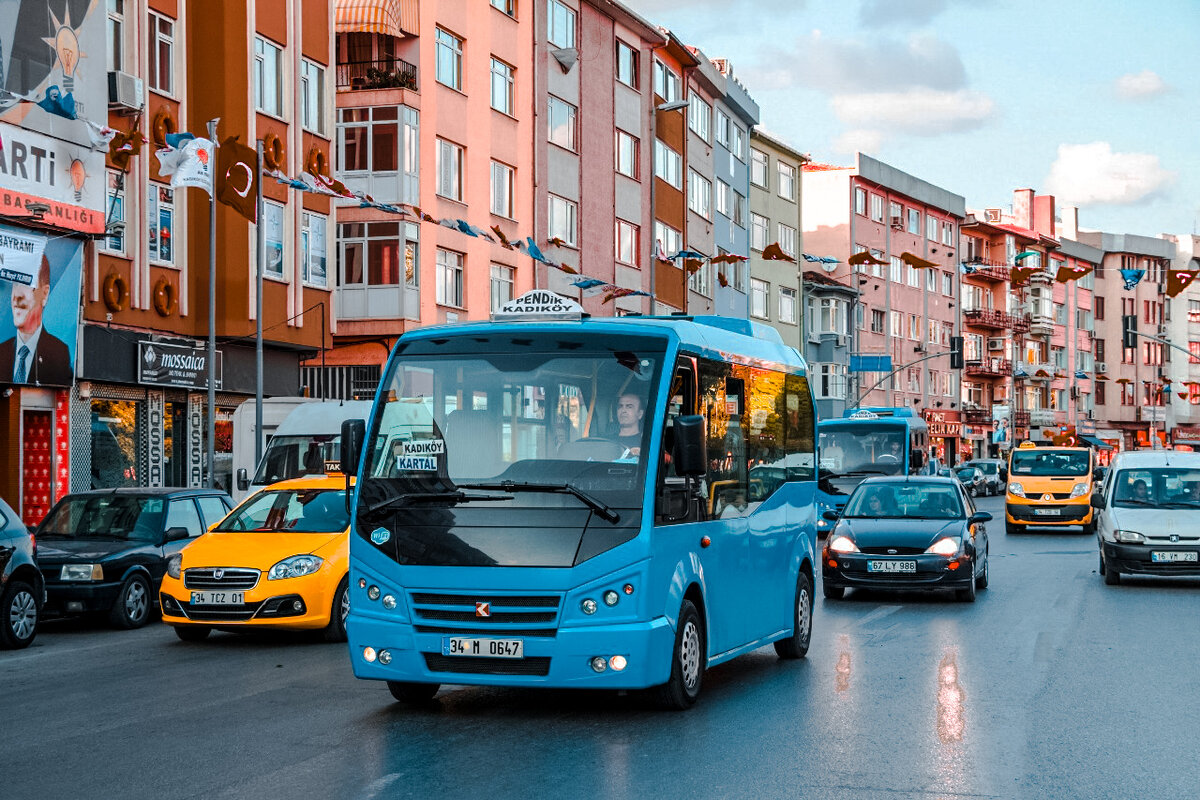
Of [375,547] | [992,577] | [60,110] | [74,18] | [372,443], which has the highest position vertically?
[74,18]

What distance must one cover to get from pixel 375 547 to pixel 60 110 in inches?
504

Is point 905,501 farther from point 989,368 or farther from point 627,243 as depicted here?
point 989,368

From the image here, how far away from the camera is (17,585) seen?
49.1ft

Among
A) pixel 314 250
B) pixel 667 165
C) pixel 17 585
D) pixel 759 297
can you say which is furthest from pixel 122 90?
pixel 759 297

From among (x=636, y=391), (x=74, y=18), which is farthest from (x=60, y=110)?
(x=636, y=391)

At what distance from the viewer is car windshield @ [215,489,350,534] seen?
615 inches

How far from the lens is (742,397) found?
11.9 m

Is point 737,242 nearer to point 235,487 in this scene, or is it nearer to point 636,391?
point 235,487

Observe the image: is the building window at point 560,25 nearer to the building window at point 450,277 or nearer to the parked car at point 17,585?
the building window at point 450,277

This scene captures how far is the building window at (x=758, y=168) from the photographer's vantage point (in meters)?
70.9

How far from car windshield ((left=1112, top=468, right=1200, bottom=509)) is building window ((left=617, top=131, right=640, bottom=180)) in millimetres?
32018

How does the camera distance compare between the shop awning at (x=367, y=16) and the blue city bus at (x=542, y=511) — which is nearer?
the blue city bus at (x=542, y=511)

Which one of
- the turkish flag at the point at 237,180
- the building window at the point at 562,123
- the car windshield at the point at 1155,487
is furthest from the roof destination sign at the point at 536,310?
the building window at the point at 562,123

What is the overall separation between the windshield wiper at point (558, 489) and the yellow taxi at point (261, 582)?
16.5 feet
